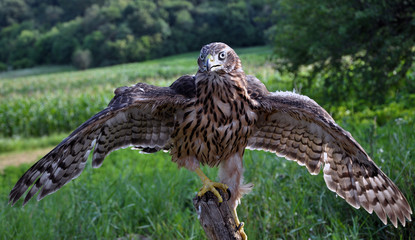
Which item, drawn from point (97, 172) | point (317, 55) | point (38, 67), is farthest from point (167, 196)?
point (38, 67)

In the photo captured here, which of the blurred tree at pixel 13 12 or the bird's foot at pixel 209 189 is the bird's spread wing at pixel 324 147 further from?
the blurred tree at pixel 13 12

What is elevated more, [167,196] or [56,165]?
[56,165]

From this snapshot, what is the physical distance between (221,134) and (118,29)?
35.9 m

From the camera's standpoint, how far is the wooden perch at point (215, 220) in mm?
2559

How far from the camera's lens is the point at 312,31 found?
919cm

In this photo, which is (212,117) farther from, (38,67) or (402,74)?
(38,67)

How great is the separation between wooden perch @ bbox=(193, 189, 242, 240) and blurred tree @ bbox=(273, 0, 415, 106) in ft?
20.1

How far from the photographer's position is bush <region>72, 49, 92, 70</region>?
40.1 meters

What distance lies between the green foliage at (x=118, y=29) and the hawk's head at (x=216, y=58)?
26.9 m

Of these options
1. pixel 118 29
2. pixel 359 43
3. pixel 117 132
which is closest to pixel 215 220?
pixel 117 132

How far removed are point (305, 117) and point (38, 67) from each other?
1962 inches

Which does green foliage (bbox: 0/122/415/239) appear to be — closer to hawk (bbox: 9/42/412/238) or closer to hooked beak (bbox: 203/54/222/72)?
hawk (bbox: 9/42/412/238)

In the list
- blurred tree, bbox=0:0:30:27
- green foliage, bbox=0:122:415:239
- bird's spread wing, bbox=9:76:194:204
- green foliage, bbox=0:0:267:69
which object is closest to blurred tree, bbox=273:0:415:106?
green foliage, bbox=0:122:415:239

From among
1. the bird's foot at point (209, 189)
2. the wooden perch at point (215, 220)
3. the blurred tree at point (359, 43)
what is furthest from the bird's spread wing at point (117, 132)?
the blurred tree at point (359, 43)
